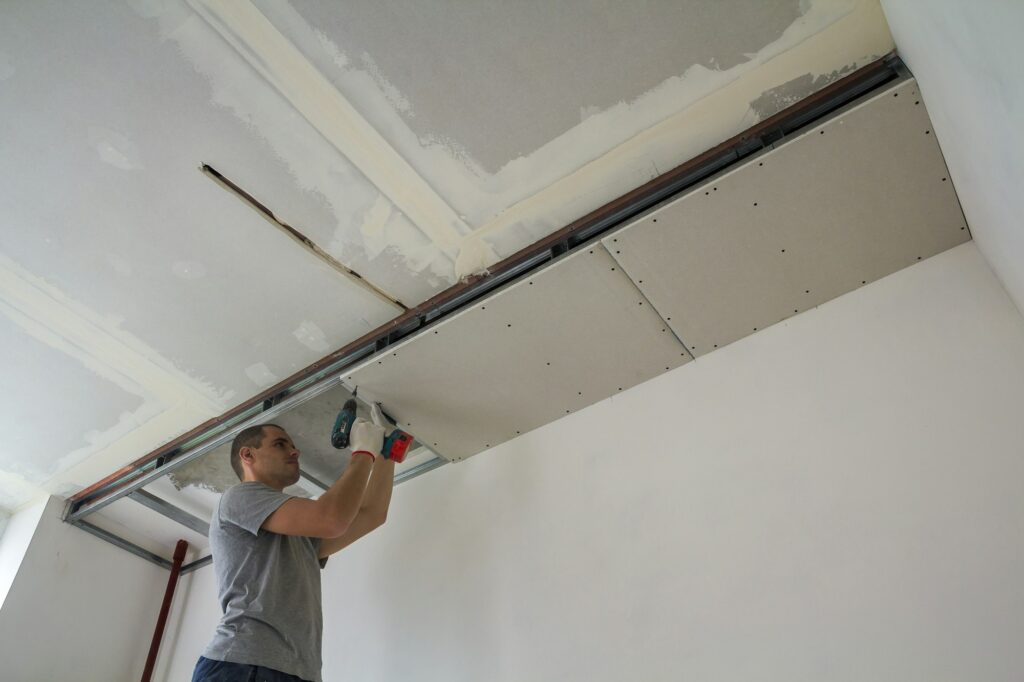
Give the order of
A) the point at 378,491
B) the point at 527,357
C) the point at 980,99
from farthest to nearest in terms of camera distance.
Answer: the point at 378,491 < the point at 527,357 < the point at 980,99

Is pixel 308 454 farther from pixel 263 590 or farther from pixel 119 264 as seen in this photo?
pixel 119 264

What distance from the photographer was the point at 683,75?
157 cm

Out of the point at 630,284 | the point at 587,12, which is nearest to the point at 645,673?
the point at 630,284

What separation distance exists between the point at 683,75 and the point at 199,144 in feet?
3.79

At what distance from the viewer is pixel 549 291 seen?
6.11 feet

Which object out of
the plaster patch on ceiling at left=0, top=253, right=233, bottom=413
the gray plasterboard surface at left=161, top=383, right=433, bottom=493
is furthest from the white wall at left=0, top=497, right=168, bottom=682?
the plaster patch on ceiling at left=0, top=253, right=233, bottom=413

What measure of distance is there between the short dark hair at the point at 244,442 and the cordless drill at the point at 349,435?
0.30 m

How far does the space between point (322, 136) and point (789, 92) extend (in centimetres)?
111

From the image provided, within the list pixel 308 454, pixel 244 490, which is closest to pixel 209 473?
pixel 308 454

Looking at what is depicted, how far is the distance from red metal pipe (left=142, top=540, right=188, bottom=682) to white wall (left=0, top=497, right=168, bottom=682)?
0.15ft

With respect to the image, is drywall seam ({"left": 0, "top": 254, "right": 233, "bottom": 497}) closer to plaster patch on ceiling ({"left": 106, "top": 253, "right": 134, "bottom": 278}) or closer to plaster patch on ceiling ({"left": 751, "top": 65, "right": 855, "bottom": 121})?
plaster patch on ceiling ({"left": 106, "top": 253, "right": 134, "bottom": 278})

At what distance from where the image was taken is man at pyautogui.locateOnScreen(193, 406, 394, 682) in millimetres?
1632

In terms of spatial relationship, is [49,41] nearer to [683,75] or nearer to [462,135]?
[462,135]

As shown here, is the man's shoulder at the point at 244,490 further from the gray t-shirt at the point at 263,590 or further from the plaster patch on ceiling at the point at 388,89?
the plaster patch on ceiling at the point at 388,89
